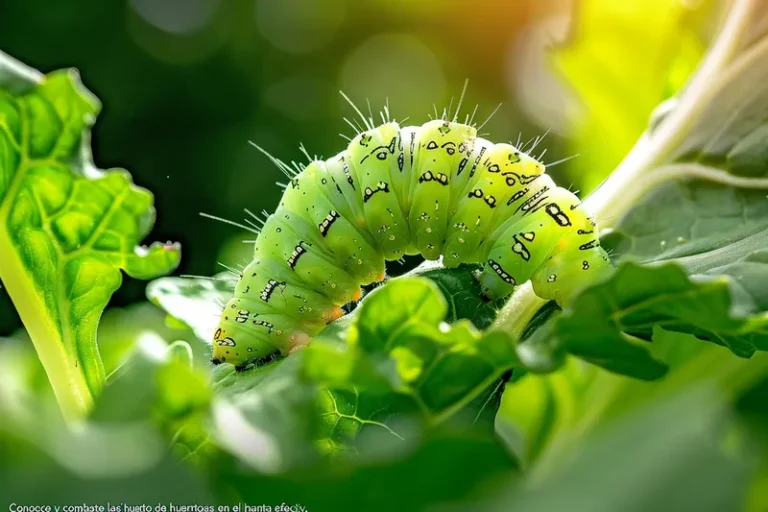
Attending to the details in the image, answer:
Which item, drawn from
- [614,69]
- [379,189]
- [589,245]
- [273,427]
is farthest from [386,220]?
[273,427]

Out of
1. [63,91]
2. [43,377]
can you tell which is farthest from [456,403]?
[43,377]

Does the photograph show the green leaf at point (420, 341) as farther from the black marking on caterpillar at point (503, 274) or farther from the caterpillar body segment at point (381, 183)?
the caterpillar body segment at point (381, 183)

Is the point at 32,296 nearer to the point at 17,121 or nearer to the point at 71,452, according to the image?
the point at 17,121

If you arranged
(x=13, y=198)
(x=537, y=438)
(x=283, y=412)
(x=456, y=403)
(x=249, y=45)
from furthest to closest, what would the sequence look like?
(x=249, y=45) < (x=13, y=198) < (x=537, y=438) < (x=456, y=403) < (x=283, y=412)

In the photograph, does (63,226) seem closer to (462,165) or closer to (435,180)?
(435,180)

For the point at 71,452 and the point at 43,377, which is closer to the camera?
the point at 71,452

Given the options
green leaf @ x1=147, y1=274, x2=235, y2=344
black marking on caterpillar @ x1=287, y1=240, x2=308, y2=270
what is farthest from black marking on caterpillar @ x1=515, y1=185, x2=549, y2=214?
green leaf @ x1=147, y1=274, x2=235, y2=344
